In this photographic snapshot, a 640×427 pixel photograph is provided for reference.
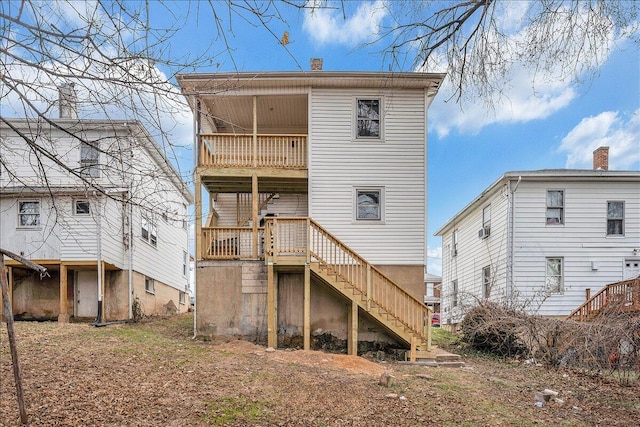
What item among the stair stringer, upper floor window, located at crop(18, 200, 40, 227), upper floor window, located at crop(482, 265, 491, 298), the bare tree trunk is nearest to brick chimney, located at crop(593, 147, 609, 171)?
upper floor window, located at crop(482, 265, 491, 298)

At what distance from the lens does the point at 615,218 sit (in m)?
15.8

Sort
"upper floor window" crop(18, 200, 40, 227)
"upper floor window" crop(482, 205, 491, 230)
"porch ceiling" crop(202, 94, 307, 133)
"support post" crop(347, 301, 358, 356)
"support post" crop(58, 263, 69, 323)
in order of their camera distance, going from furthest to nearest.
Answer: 1. "upper floor window" crop(482, 205, 491, 230)
2. "upper floor window" crop(18, 200, 40, 227)
3. "support post" crop(58, 263, 69, 323)
4. "porch ceiling" crop(202, 94, 307, 133)
5. "support post" crop(347, 301, 358, 356)

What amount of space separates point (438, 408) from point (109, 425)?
4490 millimetres

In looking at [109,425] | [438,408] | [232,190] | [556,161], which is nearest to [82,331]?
[232,190]

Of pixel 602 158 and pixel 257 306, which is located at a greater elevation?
pixel 602 158

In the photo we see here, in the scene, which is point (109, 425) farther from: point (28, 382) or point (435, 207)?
point (435, 207)

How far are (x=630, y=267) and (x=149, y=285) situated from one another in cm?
1856

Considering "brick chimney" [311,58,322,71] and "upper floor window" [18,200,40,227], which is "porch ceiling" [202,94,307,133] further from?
"upper floor window" [18,200,40,227]

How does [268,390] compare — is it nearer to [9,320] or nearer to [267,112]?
[9,320]

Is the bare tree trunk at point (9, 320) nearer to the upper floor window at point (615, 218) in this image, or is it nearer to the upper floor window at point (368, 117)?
the upper floor window at point (368, 117)

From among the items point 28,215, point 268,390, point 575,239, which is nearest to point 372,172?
point 268,390

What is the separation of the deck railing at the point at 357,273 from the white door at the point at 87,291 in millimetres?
8772

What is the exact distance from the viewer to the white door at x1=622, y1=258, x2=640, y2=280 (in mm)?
15594

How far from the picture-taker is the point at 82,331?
39.7ft
